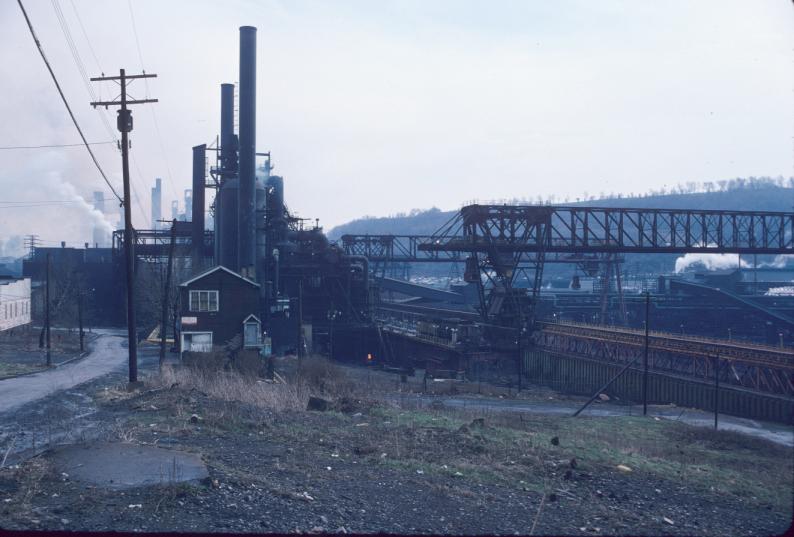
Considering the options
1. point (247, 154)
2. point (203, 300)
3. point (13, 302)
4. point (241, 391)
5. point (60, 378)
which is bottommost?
point (60, 378)

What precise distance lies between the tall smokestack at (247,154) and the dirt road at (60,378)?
345 inches

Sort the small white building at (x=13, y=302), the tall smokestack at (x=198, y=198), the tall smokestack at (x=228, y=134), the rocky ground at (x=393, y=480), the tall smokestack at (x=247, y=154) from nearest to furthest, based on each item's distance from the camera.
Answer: the rocky ground at (x=393, y=480)
the tall smokestack at (x=247, y=154)
the small white building at (x=13, y=302)
the tall smokestack at (x=228, y=134)
the tall smokestack at (x=198, y=198)

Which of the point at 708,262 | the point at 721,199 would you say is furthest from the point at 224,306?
the point at 721,199

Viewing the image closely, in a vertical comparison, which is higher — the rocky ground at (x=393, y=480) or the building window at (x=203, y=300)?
the building window at (x=203, y=300)

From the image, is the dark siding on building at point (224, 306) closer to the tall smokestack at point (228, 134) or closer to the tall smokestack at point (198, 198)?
the tall smokestack at point (228, 134)

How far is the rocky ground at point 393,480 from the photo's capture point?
22.4ft

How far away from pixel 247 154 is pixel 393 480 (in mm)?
32910

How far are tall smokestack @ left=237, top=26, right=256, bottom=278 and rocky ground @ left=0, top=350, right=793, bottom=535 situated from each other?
25272mm

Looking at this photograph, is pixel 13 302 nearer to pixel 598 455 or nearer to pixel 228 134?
pixel 228 134

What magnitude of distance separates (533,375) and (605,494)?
95.5 feet

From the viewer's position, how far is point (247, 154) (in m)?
38.9

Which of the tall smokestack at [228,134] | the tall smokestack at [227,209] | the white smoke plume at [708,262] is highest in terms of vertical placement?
the tall smokestack at [228,134]

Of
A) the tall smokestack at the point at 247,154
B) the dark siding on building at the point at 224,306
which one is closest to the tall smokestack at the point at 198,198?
the tall smokestack at the point at 247,154

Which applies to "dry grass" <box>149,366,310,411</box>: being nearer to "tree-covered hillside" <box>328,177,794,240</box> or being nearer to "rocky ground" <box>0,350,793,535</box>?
"rocky ground" <box>0,350,793,535</box>
